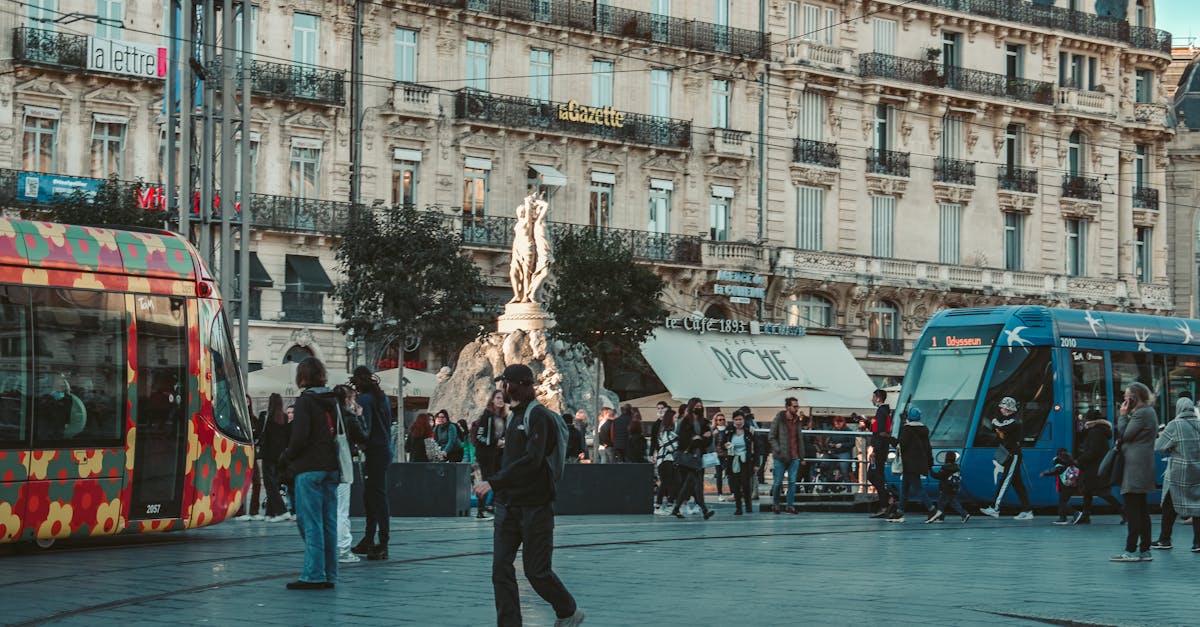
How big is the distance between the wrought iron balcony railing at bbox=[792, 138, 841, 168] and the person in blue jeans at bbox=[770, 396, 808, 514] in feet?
80.4

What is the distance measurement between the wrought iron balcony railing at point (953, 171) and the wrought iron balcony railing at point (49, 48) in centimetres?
2378

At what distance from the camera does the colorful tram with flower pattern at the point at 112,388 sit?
15156mm

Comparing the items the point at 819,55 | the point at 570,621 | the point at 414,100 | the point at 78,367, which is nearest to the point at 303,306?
the point at 414,100

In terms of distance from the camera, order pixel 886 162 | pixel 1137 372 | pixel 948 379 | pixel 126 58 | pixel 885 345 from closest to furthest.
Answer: pixel 948 379 → pixel 1137 372 → pixel 126 58 → pixel 885 345 → pixel 886 162

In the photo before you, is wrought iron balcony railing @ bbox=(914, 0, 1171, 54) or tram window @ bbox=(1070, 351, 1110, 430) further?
wrought iron balcony railing @ bbox=(914, 0, 1171, 54)

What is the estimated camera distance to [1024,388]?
84.2 ft

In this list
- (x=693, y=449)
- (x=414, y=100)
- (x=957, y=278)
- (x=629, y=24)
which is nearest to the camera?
(x=693, y=449)

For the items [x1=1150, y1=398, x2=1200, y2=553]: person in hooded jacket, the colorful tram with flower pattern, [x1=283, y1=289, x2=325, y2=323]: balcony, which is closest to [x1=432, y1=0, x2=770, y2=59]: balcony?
Result: [x1=283, y1=289, x2=325, y2=323]: balcony

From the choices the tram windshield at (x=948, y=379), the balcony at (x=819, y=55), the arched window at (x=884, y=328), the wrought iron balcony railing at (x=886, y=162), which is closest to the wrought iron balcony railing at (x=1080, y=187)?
the wrought iron balcony railing at (x=886, y=162)

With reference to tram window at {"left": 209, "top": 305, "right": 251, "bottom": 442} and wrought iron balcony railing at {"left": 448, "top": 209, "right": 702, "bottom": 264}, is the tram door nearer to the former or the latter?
tram window at {"left": 209, "top": 305, "right": 251, "bottom": 442}

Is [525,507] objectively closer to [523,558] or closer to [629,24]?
[523,558]

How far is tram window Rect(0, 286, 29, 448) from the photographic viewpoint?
1501cm

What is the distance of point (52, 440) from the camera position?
15336mm

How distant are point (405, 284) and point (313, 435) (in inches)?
950
